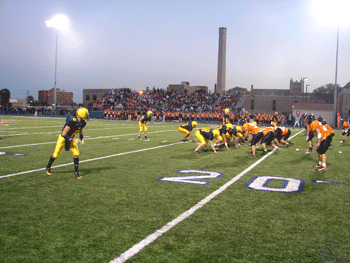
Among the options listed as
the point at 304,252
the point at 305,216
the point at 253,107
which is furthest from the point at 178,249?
the point at 253,107

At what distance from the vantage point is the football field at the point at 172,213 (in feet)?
11.0

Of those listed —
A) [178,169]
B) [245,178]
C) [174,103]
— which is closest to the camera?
[245,178]

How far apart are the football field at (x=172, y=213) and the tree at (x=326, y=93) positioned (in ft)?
308

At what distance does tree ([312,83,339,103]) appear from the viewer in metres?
93.4

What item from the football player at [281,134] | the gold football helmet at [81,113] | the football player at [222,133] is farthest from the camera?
the football player at [281,134]

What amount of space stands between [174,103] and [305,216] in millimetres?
43332

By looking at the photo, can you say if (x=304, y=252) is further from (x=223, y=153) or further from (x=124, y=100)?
(x=124, y=100)

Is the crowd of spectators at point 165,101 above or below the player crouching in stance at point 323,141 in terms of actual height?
above

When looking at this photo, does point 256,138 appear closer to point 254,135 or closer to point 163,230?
point 254,135

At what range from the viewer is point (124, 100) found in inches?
1972

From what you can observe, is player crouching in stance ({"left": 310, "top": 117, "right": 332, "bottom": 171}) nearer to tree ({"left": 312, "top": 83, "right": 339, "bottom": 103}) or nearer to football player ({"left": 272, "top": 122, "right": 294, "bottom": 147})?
football player ({"left": 272, "top": 122, "right": 294, "bottom": 147})

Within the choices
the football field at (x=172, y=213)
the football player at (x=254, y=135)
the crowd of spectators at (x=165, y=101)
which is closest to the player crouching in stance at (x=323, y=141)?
the football field at (x=172, y=213)

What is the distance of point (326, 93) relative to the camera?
98125 millimetres

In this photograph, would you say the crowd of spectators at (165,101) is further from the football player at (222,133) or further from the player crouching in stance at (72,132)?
the player crouching in stance at (72,132)
